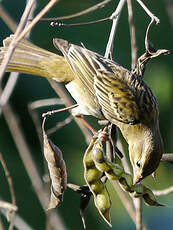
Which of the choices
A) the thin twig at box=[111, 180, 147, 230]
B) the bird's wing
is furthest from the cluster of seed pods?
the bird's wing

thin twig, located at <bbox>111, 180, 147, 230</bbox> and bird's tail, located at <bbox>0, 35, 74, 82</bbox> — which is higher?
bird's tail, located at <bbox>0, 35, 74, 82</bbox>

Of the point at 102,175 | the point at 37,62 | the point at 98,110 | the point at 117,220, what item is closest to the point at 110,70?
the point at 98,110

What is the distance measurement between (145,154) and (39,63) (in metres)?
1.16

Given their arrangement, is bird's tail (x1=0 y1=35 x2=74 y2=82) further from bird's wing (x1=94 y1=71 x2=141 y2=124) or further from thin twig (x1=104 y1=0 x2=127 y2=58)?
thin twig (x1=104 y1=0 x2=127 y2=58)

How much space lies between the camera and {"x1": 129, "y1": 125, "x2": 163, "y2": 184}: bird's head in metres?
3.22

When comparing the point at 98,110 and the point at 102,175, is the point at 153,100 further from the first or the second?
the point at 102,175

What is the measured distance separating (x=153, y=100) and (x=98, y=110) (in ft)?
1.42

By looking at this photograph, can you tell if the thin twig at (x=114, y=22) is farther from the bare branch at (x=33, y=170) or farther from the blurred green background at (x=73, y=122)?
Result: the blurred green background at (x=73, y=122)

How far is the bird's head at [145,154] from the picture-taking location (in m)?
3.22

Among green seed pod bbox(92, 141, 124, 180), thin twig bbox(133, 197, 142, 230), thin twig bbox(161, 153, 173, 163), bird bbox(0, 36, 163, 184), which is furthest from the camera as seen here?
bird bbox(0, 36, 163, 184)

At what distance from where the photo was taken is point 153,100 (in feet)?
12.3

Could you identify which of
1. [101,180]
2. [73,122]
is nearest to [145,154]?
[101,180]

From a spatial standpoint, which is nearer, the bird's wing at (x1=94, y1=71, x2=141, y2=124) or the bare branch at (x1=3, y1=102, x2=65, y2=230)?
the bare branch at (x1=3, y1=102, x2=65, y2=230)

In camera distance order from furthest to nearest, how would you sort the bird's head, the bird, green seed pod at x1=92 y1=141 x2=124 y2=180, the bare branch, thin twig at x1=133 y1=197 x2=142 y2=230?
1. the bird
2. the bare branch
3. the bird's head
4. thin twig at x1=133 y1=197 x2=142 y2=230
5. green seed pod at x1=92 y1=141 x2=124 y2=180
